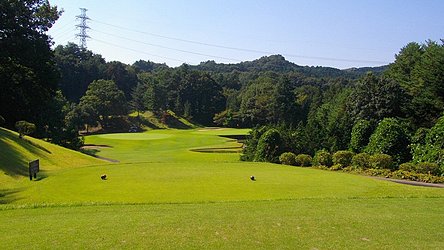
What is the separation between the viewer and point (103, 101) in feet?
288

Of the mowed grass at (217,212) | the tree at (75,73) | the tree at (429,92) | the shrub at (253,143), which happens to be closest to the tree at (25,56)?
the mowed grass at (217,212)

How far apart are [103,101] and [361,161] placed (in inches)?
2710

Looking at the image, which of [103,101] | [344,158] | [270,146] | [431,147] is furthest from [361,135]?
[103,101]

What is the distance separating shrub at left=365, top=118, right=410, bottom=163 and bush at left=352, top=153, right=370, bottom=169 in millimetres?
2725

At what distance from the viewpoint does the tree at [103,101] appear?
3386 inches

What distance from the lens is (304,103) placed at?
9594cm

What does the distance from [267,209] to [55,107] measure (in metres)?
44.7

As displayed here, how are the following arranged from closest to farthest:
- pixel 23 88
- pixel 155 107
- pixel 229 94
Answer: pixel 23 88 < pixel 155 107 < pixel 229 94

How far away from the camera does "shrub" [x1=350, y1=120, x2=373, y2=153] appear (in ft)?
115

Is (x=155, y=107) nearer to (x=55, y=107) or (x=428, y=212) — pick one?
(x=55, y=107)

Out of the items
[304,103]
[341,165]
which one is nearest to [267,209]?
[341,165]

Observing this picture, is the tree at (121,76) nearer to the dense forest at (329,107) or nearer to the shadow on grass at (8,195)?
the dense forest at (329,107)

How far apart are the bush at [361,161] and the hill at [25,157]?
18779 millimetres

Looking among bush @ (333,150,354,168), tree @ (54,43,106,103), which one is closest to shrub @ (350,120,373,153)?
bush @ (333,150,354,168)
